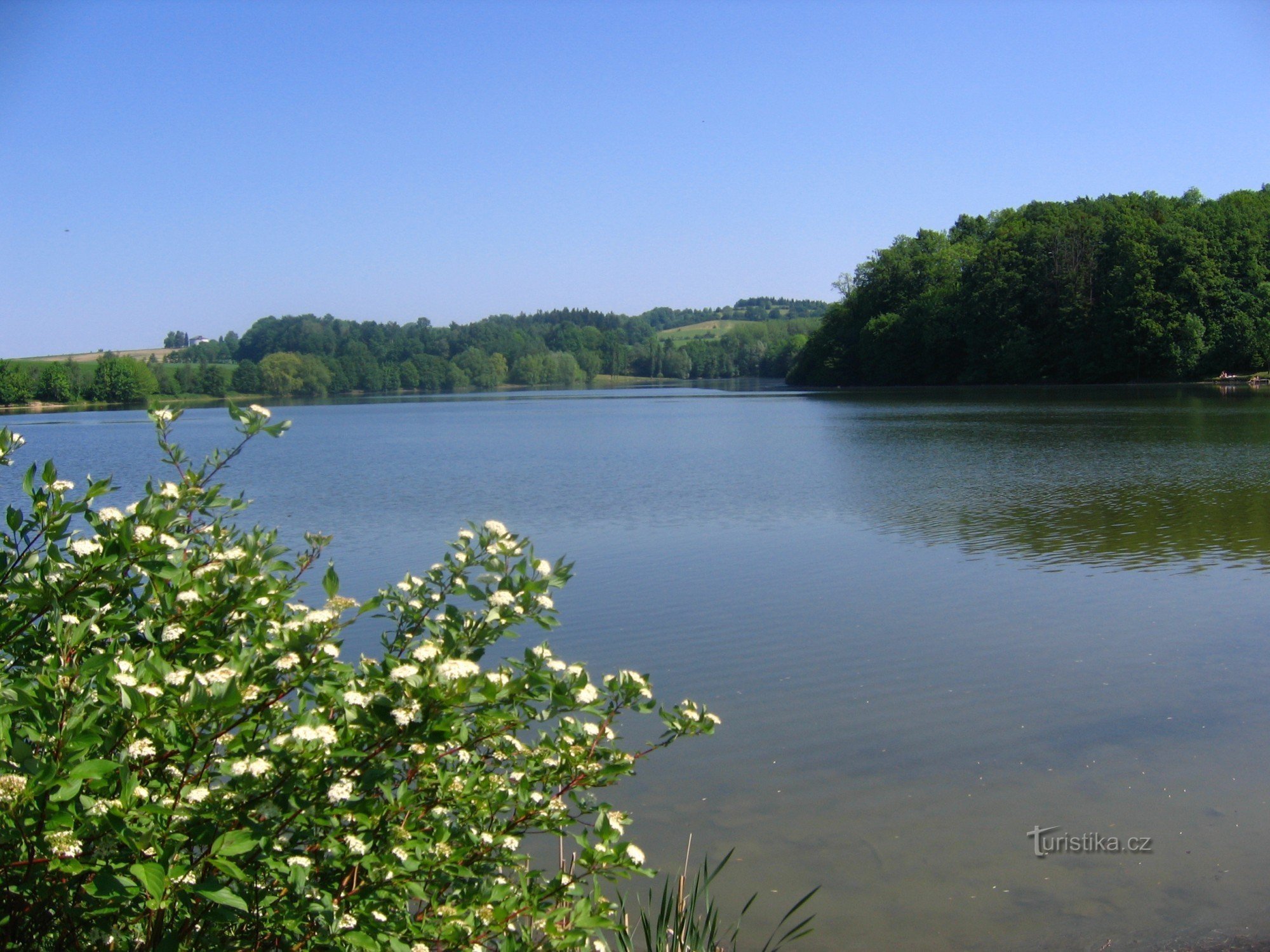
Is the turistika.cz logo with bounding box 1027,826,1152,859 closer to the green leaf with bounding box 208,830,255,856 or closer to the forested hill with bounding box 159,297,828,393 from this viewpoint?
the green leaf with bounding box 208,830,255,856

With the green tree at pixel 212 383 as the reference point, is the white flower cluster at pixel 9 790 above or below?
below

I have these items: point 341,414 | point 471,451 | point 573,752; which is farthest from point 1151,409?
point 341,414

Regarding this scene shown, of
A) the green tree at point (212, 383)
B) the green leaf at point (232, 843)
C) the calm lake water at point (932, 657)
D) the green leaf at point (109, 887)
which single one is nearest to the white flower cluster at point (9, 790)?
the green leaf at point (109, 887)

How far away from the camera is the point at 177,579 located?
3.12m

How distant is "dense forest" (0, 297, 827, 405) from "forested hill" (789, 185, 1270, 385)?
32.3 meters

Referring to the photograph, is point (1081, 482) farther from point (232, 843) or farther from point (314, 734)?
point (232, 843)

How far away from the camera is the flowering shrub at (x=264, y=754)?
2.49 metres

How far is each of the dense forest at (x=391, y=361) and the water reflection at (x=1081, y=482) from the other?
86.0m

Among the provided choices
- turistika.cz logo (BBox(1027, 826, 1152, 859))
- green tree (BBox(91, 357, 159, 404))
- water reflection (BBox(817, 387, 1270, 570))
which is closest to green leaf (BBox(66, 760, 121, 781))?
turistika.cz logo (BBox(1027, 826, 1152, 859))

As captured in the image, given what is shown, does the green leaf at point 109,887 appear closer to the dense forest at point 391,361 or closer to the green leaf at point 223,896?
the green leaf at point 223,896

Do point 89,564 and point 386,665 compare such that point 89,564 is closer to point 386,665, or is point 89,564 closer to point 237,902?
point 386,665

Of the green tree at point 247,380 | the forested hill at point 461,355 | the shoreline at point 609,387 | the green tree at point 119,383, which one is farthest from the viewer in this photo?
the forested hill at point 461,355

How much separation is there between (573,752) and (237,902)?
1180mm

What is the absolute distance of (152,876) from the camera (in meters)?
2.35
